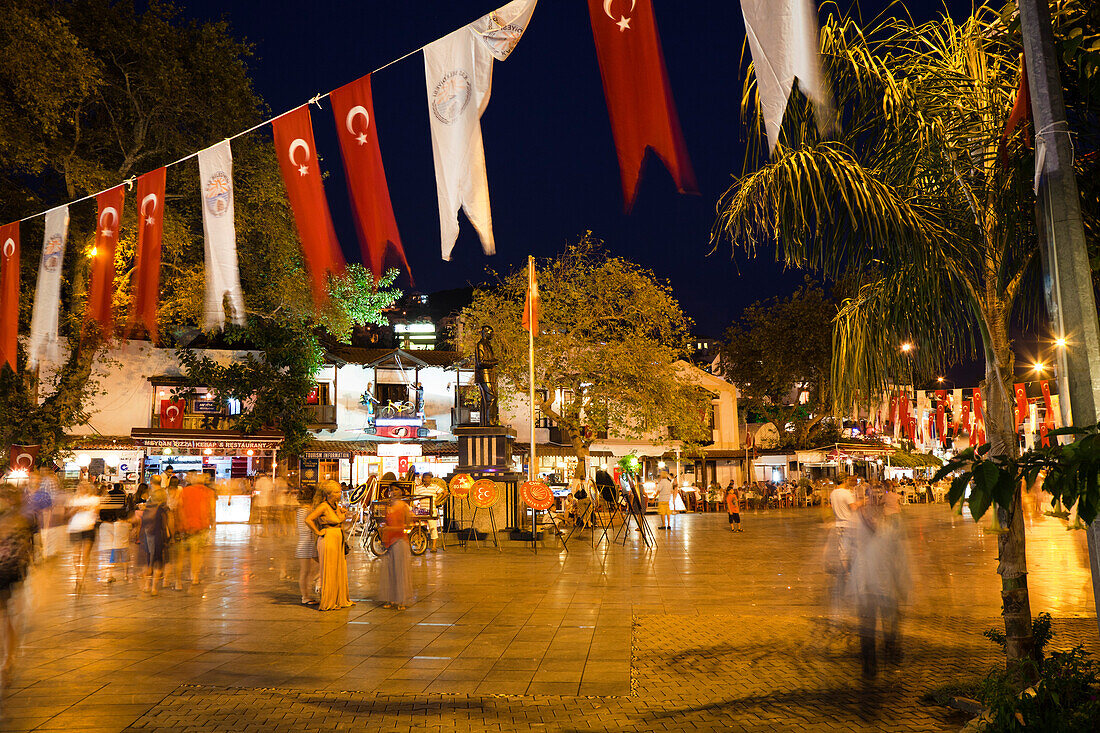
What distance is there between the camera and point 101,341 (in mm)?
25906

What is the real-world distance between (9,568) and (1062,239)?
26.2ft

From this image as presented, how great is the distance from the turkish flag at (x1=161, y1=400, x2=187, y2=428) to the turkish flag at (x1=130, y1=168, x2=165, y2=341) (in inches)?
959

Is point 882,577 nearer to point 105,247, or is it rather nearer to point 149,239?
point 149,239

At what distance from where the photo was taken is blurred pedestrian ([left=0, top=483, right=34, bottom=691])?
6688mm

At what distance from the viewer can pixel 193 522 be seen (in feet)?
43.0

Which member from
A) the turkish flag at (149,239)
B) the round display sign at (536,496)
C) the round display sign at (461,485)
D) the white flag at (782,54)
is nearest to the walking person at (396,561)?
the turkish flag at (149,239)

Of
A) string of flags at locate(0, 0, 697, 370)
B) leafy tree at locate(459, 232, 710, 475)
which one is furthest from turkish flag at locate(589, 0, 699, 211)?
leafy tree at locate(459, 232, 710, 475)

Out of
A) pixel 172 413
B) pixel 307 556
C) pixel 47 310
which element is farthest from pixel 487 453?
pixel 172 413

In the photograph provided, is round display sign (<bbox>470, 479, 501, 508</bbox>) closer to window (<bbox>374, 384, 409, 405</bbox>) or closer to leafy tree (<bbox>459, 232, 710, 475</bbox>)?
leafy tree (<bbox>459, 232, 710, 475</bbox>)

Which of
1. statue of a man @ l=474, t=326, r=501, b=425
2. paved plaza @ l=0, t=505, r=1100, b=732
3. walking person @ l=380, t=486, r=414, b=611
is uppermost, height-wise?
statue of a man @ l=474, t=326, r=501, b=425

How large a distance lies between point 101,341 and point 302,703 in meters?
23.6

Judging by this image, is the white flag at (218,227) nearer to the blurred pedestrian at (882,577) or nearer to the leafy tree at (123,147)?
the blurred pedestrian at (882,577)

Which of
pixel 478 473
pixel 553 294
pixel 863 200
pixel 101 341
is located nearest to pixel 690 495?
pixel 553 294

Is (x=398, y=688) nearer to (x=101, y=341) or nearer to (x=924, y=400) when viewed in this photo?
(x=101, y=341)
